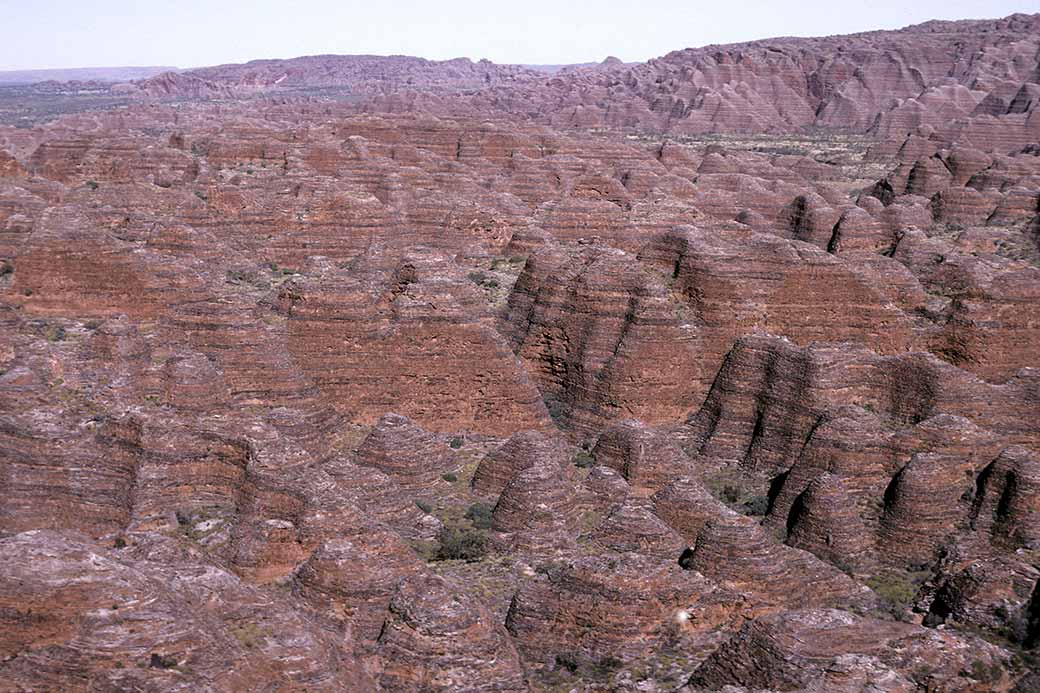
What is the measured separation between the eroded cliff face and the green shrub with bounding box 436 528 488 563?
13 cm

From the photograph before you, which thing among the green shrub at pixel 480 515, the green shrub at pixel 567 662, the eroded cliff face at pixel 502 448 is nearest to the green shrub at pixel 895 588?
the eroded cliff face at pixel 502 448

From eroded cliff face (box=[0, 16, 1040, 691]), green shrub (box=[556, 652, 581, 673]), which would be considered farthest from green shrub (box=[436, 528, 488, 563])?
green shrub (box=[556, 652, 581, 673])

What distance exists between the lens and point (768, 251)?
31734 mm

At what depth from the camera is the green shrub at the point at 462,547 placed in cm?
2034

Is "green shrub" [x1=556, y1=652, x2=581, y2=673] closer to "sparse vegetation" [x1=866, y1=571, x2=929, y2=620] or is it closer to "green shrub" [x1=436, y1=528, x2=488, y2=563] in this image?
"green shrub" [x1=436, y1=528, x2=488, y2=563]

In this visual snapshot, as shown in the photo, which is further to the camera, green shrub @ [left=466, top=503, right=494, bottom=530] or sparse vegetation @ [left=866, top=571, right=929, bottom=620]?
green shrub @ [left=466, top=503, right=494, bottom=530]

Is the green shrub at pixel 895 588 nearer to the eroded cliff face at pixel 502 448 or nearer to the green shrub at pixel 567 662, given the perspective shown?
the eroded cliff face at pixel 502 448

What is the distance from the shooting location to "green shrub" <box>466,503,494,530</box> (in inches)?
861

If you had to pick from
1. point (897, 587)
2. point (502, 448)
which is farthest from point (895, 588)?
point (502, 448)

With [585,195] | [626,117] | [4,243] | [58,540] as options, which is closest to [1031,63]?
[626,117]

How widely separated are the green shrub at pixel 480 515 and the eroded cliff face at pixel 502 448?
0.10m

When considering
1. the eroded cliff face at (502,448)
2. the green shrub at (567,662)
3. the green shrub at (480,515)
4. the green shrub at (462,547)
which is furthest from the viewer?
the green shrub at (480,515)

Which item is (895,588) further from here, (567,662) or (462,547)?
(462,547)

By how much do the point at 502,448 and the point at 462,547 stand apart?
427cm
